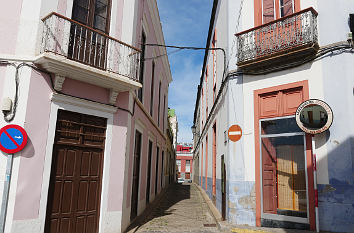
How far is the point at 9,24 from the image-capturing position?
5242 mm

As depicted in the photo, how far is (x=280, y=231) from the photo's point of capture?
233 inches

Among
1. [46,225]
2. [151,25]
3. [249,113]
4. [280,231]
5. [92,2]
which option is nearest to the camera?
[46,225]

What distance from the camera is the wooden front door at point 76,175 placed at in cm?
530

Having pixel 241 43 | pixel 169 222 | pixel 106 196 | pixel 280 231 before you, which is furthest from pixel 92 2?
pixel 280 231

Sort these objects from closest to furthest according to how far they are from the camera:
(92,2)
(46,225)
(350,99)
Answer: (46,225)
(350,99)
(92,2)

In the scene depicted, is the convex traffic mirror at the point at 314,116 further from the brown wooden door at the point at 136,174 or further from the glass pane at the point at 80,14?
the glass pane at the point at 80,14

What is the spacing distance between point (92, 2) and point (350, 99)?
→ 6233mm

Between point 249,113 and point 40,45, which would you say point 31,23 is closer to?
point 40,45

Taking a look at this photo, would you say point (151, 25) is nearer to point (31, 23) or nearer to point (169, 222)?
point (31, 23)

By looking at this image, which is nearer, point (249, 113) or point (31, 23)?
point (31, 23)

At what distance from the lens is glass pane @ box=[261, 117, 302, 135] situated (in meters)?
6.31

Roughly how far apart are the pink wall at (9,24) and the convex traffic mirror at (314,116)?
240 inches

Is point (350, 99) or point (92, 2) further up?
point (92, 2)

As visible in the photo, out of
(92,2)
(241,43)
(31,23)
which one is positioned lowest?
(31,23)
